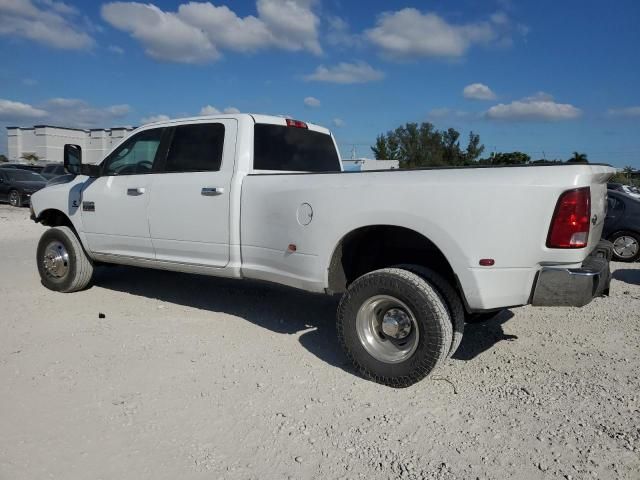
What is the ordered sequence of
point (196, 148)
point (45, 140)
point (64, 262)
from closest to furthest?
point (196, 148)
point (64, 262)
point (45, 140)

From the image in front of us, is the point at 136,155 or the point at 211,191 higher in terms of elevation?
the point at 136,155

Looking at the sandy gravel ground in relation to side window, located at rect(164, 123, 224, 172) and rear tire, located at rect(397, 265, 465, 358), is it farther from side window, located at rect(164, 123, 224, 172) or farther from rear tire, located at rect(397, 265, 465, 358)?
side window, located at rect(164, 123, 224, 172)

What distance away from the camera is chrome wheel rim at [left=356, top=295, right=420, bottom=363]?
148 inches

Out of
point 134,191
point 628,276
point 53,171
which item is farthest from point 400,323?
point 53,171

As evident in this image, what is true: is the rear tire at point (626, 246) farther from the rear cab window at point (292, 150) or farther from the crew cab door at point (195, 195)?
the crew cab door at point (195, 195)

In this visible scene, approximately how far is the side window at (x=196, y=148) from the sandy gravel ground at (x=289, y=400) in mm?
1525

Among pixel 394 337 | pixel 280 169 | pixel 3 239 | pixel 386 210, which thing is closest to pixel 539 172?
pixel 386 210

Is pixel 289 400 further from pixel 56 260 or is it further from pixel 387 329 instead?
pixel 56 260

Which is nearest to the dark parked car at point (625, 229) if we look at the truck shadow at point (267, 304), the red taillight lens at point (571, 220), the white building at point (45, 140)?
the truck shadow at point (267, 304)

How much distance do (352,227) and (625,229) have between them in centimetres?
808

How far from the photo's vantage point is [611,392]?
3715 mm

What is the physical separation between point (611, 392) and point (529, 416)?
2.57ft

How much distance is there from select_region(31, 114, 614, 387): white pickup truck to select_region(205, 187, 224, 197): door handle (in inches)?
0.9

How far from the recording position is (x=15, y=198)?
2173 cm
